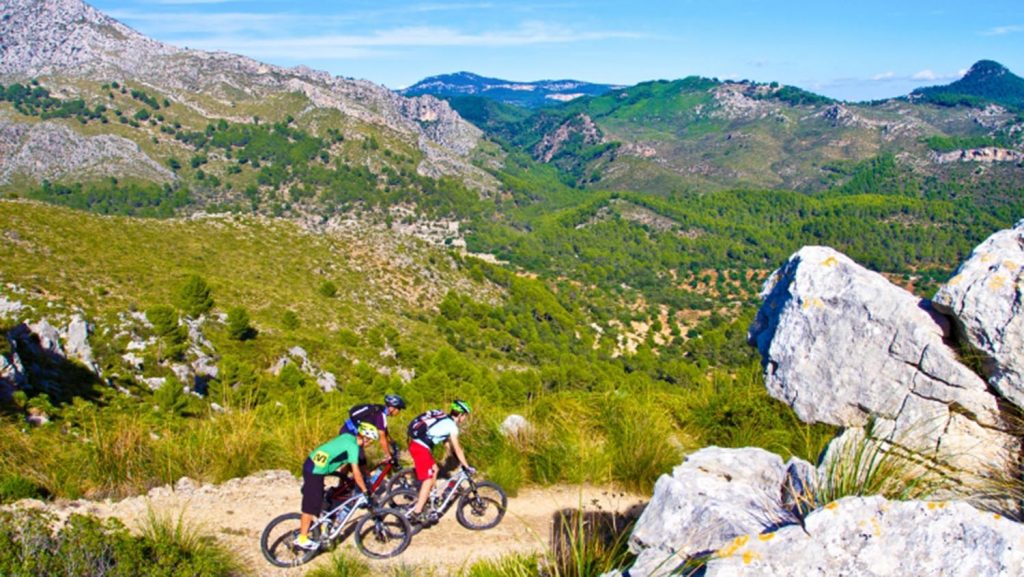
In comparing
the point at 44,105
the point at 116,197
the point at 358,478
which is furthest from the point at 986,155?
the point at 44,105

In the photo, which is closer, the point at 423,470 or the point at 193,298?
the point at 423,470

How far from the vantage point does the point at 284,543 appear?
22.0 feet

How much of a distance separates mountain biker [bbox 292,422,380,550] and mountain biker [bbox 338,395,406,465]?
0.16 m

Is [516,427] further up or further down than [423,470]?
further down

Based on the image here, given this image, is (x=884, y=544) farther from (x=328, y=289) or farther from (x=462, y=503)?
(x=328, y=289)

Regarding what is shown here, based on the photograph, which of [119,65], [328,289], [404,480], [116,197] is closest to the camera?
[404,480]

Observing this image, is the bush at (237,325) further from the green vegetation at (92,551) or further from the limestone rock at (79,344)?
the green vegetation at (92,551)

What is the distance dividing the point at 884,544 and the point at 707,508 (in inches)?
51.1

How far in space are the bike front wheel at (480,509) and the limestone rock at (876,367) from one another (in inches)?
147

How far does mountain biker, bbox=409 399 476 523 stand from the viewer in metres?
7.21

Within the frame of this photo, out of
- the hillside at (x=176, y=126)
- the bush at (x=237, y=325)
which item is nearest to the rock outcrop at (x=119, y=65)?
the hillside at (x=176, y=126)

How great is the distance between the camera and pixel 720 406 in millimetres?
9594

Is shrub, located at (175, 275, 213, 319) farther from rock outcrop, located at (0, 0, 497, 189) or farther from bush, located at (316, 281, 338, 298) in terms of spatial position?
rock outcrop, located at (0, 0, 497, 189)

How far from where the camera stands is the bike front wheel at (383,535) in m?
6.73
